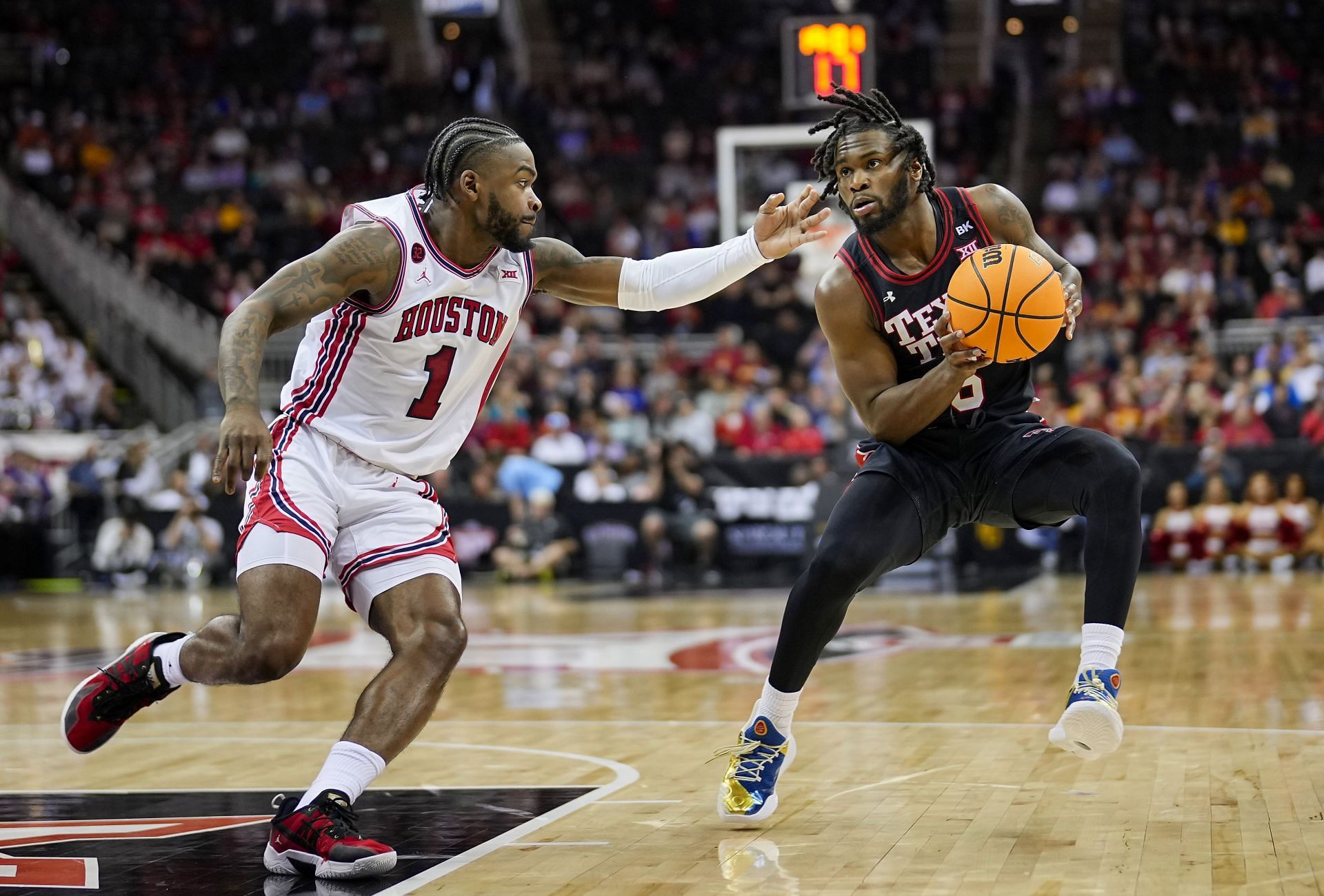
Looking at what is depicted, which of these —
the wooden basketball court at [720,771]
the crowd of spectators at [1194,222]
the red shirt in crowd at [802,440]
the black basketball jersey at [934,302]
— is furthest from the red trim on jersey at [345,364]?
the crowd of spectators at [1194,222]

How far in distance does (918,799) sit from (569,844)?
125 cm

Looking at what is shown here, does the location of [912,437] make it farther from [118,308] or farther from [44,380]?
[118,308]

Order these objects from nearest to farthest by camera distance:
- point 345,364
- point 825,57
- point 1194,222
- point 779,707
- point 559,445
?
point 345,364, point 779,707, point 825,57, point 559,445, point 1194,222

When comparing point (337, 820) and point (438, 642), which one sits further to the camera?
point (438, 642)

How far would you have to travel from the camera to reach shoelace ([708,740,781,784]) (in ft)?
16.3

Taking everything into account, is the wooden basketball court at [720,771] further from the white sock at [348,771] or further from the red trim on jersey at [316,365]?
the red trim on jersey at [316,365]

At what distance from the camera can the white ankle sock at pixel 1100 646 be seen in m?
4.70

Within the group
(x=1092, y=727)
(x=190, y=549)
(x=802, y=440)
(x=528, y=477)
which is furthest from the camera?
(x=190, y=549)

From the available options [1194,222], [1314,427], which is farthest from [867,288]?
[1194,222]

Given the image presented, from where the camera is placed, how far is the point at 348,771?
4512 mm

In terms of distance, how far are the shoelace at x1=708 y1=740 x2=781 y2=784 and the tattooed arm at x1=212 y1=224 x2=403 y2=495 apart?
171 centimetres

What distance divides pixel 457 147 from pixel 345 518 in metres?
1.21

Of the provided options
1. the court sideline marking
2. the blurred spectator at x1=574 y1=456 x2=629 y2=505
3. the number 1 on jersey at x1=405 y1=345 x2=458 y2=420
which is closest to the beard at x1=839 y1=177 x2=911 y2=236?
the number 1 on jersey at x1=405 y1=345 x2=458 y2=420

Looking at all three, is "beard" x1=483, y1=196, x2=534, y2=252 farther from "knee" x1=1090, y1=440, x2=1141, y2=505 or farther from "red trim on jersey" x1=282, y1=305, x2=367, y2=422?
"knee" x1=1090, y1=440, x2=1141, y2=505
